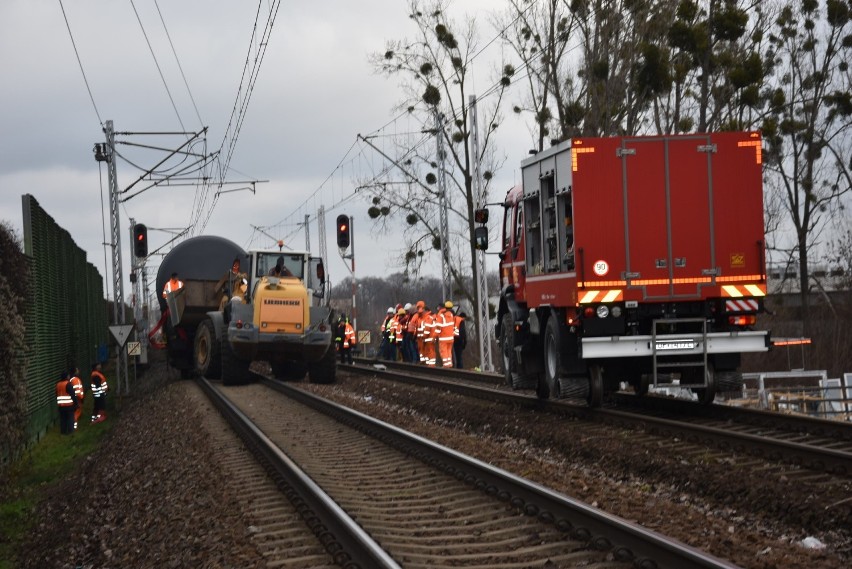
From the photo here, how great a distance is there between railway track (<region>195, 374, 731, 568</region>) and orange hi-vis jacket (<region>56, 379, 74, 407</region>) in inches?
421

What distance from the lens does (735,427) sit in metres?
13.2

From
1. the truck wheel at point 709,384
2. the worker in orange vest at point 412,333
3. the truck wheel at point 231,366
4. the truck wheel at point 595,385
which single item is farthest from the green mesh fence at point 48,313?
the truck wheel at point 709,384

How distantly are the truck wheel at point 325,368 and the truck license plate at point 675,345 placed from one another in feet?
43.9

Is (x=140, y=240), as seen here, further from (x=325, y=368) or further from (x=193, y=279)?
(x=325, y=368)

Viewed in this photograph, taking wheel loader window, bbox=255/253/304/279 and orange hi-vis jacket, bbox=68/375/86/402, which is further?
wheel loader window, bbox=255/253/304/279

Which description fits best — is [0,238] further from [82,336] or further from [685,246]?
[82,336]

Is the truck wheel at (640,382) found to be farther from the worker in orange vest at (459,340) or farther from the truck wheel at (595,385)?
the worker in orange vest at (459,340)

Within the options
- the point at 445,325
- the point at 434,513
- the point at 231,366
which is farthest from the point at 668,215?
the point at 445,325

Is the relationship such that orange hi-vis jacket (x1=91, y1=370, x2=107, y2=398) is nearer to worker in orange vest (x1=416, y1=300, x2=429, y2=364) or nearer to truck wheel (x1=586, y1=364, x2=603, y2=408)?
worker in orange vest (x1=416, y1=300, x2=429, y2=364)

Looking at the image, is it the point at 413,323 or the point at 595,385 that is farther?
the point at 413,323

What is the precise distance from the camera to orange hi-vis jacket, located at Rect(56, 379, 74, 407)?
23.8 metres

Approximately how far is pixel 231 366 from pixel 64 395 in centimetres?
374

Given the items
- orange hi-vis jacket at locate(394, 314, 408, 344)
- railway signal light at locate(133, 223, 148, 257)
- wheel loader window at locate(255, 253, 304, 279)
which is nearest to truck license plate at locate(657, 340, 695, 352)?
wheel loader window at locate(255, 253, 304, 279)

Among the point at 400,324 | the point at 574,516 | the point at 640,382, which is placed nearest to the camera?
the point at 574,516
